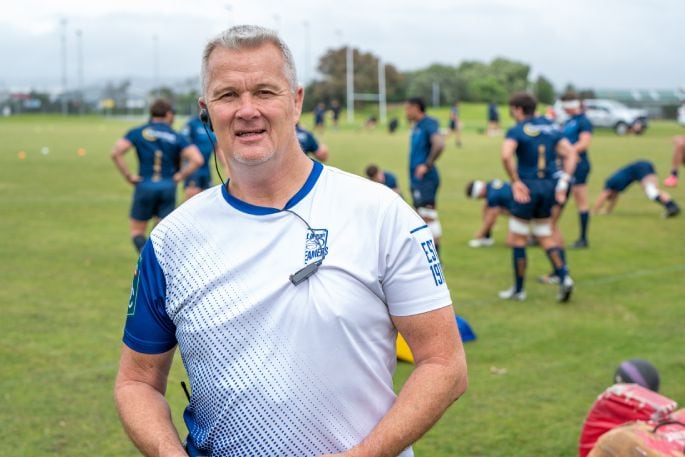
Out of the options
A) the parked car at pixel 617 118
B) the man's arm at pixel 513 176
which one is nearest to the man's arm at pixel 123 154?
the man's arm at pixel 513 176

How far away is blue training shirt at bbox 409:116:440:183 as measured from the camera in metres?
13.4

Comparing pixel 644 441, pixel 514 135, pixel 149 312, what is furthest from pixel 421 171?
pixel 149 312

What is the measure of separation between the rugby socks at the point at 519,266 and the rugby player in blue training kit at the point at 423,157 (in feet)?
7.93

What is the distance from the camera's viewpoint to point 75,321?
9688 millimetres

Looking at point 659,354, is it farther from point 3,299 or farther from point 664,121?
point 664,121

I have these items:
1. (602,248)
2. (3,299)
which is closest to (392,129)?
(602,248)

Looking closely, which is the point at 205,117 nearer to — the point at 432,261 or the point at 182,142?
the point at 432,261

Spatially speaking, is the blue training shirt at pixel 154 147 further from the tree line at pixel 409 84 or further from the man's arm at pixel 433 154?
the tree line at pixel 409 84

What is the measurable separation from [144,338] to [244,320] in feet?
1.21

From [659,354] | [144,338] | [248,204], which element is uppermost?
[248,204]

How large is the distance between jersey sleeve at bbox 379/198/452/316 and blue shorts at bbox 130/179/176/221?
10132 mm

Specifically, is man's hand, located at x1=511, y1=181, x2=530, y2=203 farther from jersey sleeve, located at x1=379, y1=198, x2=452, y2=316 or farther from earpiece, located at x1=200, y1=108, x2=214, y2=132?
jersey sleeve, located at x1=379, y1=198, x2=452, y2=316

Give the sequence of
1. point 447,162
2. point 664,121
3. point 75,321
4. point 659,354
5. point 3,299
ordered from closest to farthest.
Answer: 1. point 659,354
2. point 75,321
3. point 3,299
4. point 447,162
5. point 664,121

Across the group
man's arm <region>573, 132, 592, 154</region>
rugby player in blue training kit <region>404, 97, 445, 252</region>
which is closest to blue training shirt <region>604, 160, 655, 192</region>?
man's arm <region>573, 132, 592, 154</region>
